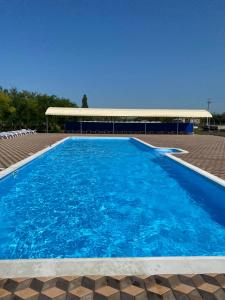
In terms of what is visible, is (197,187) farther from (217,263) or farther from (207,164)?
(217,263)

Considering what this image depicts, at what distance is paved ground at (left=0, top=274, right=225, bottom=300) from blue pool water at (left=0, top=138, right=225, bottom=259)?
63.4 inches

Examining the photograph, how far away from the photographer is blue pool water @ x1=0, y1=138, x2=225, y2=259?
4.83m

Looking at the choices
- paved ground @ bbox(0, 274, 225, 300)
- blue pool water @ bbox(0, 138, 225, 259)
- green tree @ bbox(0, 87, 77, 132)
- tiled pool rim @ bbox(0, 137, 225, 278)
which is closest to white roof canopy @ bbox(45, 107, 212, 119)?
green tree @ bbox(0, 87, 77, 132)

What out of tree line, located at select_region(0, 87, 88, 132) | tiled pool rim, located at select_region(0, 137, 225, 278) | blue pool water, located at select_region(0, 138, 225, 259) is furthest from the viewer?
tree line, located at select_region(0, 87, 88, 132)

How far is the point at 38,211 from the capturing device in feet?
21.6

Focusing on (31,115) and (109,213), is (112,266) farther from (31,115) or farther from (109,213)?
(31,115)

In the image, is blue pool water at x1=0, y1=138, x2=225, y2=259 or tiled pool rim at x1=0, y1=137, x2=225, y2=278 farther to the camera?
blue pool water at x1=0, y1=138, x2=225, y2=259

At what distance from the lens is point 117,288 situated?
2.81m

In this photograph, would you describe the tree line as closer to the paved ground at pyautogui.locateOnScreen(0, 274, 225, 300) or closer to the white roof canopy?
the white roof canopy

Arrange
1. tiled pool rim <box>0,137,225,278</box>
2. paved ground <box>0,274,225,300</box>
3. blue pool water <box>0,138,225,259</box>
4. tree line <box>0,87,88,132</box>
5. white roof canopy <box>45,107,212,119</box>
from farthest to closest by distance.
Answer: tree line <box>0,87,88,132</box>
white roof canopy <box>45,107,212,119</box>
blue pool water <box>0,138,225,259</box>
tiled pool rim <box>0,137,225,278</box>
paved ground <box>0,274,225,300</box>

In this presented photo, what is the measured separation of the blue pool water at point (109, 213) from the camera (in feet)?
15.9

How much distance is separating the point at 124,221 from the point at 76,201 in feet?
5.38

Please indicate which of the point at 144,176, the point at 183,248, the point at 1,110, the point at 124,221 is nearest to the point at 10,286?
the point at 183,248

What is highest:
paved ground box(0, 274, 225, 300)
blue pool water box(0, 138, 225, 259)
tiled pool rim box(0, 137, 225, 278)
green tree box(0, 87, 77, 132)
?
green tree box(0, 87, 77, 132)
